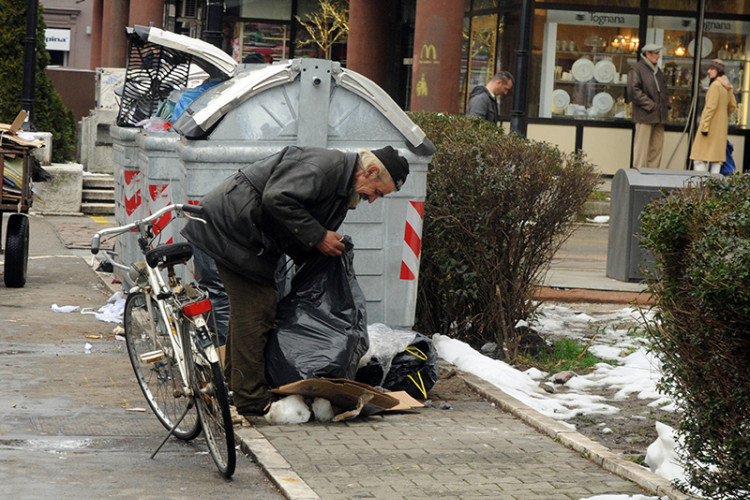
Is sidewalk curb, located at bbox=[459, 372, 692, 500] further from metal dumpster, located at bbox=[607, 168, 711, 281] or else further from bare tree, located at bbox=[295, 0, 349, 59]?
bare tree, located at bbox=[295, 0, 349, 59]

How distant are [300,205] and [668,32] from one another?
1518 centimetres

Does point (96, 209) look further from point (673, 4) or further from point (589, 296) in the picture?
point (673, 4)

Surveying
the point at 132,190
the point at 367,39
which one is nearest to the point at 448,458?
the point at 132,190

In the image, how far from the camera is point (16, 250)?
10.1 m

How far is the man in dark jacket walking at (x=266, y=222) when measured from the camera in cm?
595

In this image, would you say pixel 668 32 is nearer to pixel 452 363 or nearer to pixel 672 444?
pixel 452 363

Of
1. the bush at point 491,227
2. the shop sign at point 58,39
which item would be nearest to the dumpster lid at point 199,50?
the bush at point 491,227

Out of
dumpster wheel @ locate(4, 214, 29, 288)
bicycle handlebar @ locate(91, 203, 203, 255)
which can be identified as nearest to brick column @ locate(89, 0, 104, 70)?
dumpster wheel @ locate(4, 214, 29, 288)

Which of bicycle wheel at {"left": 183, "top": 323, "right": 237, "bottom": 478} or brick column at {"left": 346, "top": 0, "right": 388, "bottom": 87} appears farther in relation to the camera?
brick column at {"left": 346, "top": 0, "right": 388, "bottom": 87}

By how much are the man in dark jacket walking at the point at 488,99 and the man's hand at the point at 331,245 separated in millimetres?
7651

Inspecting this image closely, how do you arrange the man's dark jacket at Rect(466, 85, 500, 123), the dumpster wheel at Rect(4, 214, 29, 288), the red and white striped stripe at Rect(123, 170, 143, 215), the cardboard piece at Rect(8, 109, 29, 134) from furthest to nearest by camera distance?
the man's dark jacket at Rect(466, 85, 500, 123) → the dumpster wheel at Rect(4, 214, 29, 288) → the cardboard piece at Rect(8, 109, 29, 134) → the red and white striped stripe at Rect(123, 170, 143, 215)

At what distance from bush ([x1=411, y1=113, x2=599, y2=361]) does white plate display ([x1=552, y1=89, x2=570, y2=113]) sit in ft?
38.0

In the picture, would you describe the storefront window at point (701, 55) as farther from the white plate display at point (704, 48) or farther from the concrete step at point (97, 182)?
the concrete step at point (97, 182)

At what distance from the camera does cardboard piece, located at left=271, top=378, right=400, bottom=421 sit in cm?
608
